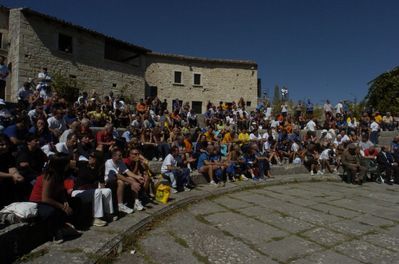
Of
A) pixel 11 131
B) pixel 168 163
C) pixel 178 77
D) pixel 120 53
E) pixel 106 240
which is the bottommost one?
pixel 106 240

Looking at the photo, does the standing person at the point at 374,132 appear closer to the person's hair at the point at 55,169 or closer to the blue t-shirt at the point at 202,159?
the blue t-shirt at the point at 202,159

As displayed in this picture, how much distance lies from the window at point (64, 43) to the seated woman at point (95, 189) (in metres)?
16.7

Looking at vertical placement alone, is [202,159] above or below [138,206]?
above

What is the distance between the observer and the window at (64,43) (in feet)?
63.1

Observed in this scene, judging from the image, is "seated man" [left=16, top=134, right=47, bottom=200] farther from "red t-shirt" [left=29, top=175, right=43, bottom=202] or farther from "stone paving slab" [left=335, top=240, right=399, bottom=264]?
"stone paving slab" [left=335, top=240, right=399, bottom=264]

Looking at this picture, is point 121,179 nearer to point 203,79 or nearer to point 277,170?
point 277,170

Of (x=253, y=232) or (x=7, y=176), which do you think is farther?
(x=253, y=232)

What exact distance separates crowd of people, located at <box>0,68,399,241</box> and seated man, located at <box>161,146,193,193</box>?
25 mm

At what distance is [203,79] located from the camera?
27.6 meters

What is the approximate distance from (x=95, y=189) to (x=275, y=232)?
9.66 ft

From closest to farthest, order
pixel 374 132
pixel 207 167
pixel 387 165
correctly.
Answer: pixel 207 167 → pixel 387 165 → pixel 374 132

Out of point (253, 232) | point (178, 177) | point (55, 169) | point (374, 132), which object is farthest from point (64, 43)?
point (253, 232)

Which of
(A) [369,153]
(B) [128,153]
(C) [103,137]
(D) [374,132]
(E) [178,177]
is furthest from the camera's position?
(D) [374,132]

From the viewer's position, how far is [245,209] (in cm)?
600
